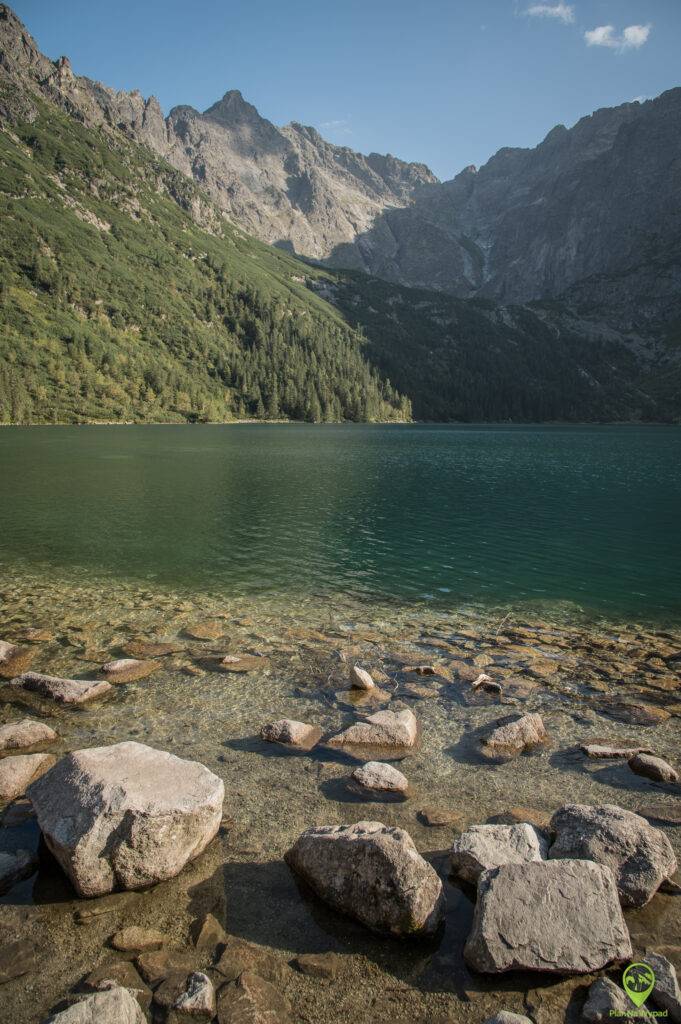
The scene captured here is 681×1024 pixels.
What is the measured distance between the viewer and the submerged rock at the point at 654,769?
1241 cm

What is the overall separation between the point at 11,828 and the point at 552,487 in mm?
65788

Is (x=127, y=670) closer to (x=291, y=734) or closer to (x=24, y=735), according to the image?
(x=24, y=735)

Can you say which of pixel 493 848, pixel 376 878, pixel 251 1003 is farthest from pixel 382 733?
pixel 251 1003

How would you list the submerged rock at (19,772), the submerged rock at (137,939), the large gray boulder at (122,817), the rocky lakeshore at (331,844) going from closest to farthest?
1. the rocky lakeshore at (331,844)
2. the submerged rock at (137,939)
3. the large gray boulder at (122,817)
4. the submerged rock at (19,772)

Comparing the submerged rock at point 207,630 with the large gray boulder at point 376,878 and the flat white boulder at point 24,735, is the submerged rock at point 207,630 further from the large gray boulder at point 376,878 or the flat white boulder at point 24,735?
the large gray boulder at point 376,878

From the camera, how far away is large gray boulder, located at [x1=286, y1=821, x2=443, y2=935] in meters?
7.96

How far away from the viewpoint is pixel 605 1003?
6.75m

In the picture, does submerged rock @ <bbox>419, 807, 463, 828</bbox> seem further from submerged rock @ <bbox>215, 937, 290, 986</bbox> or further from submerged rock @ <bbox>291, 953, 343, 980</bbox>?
submerged rock @ <bbox>215, 937, 290, 986</bbox>

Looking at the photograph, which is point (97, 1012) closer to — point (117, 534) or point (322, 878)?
point (322, 878)

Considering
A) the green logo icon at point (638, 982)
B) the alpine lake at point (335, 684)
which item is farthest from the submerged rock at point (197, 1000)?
the green logo icon at point (638, 982)

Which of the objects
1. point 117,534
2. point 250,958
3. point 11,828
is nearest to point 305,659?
point 11,828

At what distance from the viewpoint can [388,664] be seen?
18.7 m

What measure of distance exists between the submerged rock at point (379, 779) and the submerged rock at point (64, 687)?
795 centimetres

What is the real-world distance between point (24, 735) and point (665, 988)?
12994 mm
